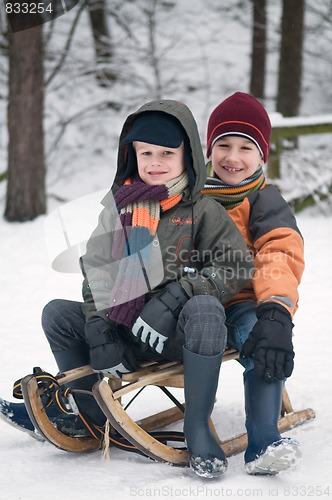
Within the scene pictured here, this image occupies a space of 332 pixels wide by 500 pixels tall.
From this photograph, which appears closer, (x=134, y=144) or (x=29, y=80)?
(x=134, y=144)

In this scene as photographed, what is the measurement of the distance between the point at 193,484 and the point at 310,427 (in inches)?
30.2

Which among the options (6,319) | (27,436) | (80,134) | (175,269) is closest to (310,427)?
(175,269)

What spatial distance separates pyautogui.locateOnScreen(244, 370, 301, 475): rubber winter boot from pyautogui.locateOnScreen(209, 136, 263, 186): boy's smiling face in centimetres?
80

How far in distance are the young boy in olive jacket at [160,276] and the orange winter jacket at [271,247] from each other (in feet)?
0.28

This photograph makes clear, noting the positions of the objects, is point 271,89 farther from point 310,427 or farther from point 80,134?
point 310,427

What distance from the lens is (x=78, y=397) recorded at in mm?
2670

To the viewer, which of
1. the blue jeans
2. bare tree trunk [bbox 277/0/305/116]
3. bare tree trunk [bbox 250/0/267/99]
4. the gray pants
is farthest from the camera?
bare tree trunk [bbox 250/0/267/99]

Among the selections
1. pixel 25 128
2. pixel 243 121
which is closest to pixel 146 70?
pixel 25 128

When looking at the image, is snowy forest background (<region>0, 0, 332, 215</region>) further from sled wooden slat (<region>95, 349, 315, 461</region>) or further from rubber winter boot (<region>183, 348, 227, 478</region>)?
rubber winter boot (<region>183, 348, 227, 478</region>)

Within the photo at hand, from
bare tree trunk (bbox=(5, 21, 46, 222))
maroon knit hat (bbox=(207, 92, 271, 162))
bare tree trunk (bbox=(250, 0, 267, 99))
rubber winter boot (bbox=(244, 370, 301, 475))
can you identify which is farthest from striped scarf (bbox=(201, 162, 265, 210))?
bare tree trunk (bbox=(250, 0, 267, 99))

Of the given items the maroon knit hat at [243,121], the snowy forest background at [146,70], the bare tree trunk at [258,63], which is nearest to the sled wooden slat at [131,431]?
the maroon knit hat at [243,121]

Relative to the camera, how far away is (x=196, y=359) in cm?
227

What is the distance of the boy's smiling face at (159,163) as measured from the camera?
255 cm

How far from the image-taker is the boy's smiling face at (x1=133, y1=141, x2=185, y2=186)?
2.55m
